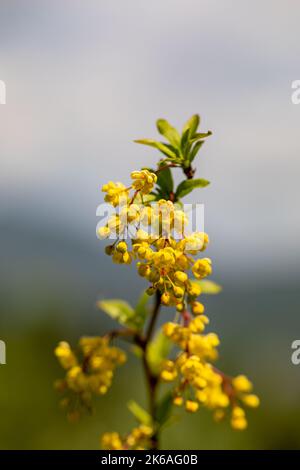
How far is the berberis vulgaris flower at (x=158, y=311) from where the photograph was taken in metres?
1.65

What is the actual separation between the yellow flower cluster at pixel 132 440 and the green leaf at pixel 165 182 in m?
1.02

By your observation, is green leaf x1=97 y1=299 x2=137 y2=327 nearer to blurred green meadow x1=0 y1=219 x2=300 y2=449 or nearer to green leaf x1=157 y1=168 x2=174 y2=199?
blurred green meadow x1=0 y1=219 x2=300 y2=449

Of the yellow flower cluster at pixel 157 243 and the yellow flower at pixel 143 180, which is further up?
the yellow flower at pixel 143 180

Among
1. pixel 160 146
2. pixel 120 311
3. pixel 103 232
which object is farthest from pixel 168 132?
pixel 120 311

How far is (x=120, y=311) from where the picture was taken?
2.16 meters

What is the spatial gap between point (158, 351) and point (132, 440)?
1.29 ft

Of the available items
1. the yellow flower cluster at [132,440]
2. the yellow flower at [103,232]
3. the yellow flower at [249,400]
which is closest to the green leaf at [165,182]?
the yellow flower at [103,232]

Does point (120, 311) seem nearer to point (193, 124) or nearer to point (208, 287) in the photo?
point (208, 287)

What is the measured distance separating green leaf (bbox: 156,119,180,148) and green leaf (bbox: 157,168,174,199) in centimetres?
12

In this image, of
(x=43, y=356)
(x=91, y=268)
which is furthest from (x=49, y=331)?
(x=91, y=268)

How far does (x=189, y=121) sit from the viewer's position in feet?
6.32

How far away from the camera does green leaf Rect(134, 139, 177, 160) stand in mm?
1829

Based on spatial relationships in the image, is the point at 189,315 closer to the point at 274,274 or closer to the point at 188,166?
the point at 188,166

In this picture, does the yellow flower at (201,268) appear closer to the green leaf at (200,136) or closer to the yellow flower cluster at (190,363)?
the yellow flower cluster at (190,363)
